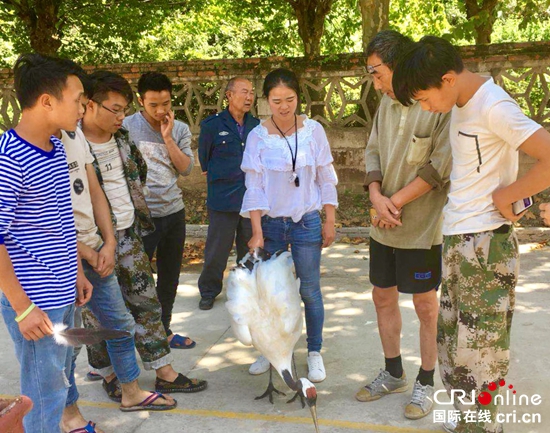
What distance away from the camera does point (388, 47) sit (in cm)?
349

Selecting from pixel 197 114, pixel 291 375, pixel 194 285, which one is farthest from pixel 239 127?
pixel 197 114

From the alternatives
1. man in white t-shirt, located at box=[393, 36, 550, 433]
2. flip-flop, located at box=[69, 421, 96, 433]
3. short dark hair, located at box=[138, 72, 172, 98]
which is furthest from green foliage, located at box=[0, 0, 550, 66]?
flip-flop, located at box=[69, 421, 96, 433]

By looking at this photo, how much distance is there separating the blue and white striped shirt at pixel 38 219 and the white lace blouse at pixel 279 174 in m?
1.49

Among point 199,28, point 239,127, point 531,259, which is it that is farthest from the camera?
point 199,28

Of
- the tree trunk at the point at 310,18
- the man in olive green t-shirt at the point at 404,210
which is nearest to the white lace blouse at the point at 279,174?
the man in olive green t-shirt at the point at 404,210

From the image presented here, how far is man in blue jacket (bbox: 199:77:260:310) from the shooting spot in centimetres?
569

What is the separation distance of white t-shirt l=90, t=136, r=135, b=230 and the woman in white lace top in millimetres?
767

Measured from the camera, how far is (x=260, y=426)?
3742 mm

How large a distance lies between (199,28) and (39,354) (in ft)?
48.8

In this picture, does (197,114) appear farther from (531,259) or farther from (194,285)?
(531,259)

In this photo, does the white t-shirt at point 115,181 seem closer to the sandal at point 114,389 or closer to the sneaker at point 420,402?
the sandal at point 114,389

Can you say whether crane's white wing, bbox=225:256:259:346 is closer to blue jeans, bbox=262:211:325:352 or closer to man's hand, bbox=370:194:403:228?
blue jeans, bbox=262:211:325:352

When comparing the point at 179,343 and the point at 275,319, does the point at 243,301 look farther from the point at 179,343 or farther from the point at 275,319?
the point at 179,343

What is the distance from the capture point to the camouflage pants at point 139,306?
3.90 metres
